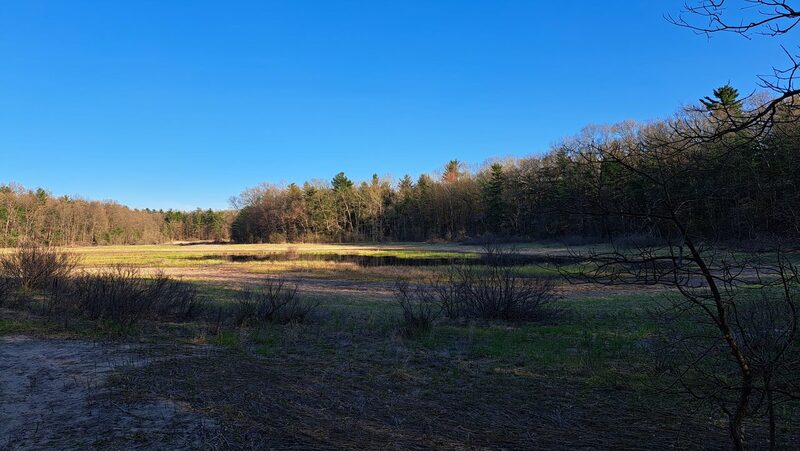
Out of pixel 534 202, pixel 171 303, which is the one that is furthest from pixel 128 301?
pixel 534 202

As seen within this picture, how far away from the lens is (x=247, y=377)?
6.52 meters

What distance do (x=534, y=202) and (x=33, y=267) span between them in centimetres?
1745

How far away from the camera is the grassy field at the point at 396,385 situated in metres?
4.55

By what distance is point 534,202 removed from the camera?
434 cm

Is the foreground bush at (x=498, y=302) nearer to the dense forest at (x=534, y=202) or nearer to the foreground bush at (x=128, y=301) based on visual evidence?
Result: the dense forest at (x=534, y=202)

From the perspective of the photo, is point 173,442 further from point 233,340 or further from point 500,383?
point 233,340

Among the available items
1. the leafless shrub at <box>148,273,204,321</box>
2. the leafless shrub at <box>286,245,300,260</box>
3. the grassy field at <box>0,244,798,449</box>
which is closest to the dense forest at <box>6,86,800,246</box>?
the grassy field at <box>0,244,798,449</box>

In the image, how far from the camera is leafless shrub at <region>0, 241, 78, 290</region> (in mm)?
15594

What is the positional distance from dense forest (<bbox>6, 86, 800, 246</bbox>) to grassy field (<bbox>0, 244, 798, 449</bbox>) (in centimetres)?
98

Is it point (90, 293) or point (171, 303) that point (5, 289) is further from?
point (171, 303)

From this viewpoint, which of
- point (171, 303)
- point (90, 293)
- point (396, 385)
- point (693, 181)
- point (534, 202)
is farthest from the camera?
point (171, 303)

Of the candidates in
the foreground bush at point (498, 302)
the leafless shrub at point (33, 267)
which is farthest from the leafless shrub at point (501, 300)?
the leafless shrub at point (33, 267)

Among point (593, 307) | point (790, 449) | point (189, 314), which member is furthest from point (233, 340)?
point (593, 307)

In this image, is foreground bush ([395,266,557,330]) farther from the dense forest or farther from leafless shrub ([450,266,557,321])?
the dense forest
